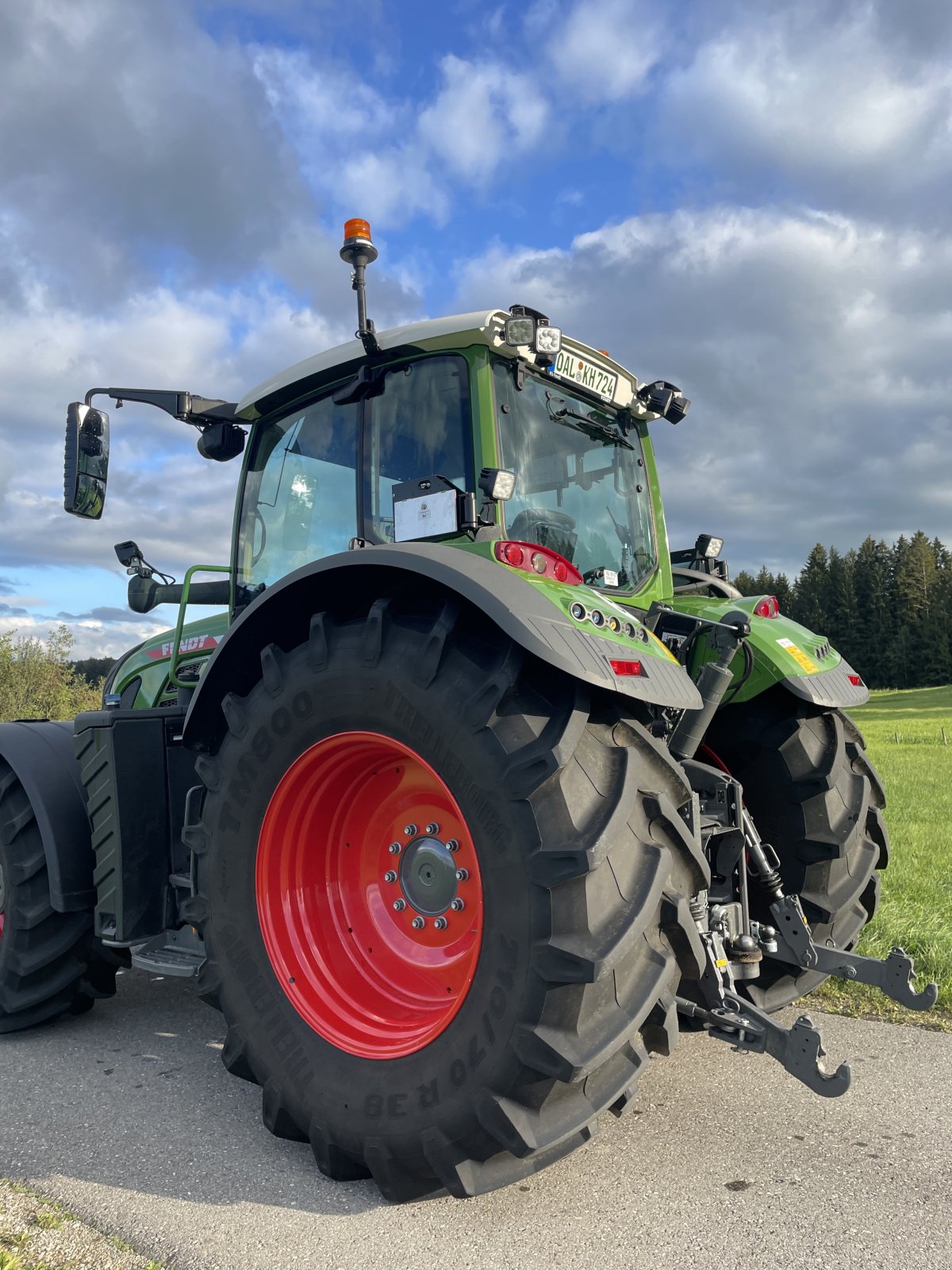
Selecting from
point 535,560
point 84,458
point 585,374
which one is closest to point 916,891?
point 585,374

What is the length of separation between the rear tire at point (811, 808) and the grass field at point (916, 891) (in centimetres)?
54

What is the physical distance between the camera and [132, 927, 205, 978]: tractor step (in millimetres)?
3001

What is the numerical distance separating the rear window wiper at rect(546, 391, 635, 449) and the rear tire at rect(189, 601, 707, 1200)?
3.93 feet

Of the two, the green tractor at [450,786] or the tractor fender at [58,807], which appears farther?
the tractor fender at [58,807]

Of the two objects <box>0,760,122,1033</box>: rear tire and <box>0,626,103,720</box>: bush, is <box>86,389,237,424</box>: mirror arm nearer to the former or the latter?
<box>0,760,122,1033</box>: rear tire

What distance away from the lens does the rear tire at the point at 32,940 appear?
11.9 feet

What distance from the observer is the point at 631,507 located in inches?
152

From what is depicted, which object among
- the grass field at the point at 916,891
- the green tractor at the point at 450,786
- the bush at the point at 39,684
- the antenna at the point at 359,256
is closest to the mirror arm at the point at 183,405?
the green tractor at the point at 450,786

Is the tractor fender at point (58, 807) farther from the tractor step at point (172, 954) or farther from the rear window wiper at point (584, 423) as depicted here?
the rear window wiper at point (584, 423)

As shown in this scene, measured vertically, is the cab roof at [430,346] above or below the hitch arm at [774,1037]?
above

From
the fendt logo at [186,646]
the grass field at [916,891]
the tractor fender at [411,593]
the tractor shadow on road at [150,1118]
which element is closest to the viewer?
the tractor fender at [411,593]

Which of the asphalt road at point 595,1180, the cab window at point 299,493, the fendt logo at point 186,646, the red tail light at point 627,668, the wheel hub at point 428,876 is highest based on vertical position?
the cab window at point 299,493

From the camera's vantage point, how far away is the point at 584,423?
3.56 m

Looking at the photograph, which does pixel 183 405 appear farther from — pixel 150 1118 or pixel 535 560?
pixel 150 1118
